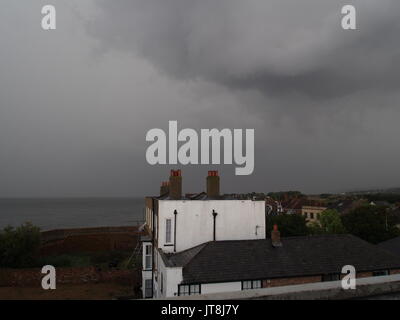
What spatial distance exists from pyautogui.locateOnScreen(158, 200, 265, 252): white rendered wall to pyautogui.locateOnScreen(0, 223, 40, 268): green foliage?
24.3 m

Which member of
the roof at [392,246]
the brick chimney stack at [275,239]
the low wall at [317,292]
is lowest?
the roof at [392,246]

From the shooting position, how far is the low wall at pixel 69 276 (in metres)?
31.4

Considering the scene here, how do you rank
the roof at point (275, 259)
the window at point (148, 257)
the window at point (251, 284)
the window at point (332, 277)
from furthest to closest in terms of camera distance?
the window at point (148, 257), the window at point (332, 277), the roof at point (275, 259), the window at point (251, 284)

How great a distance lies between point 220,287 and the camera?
16.7 metres

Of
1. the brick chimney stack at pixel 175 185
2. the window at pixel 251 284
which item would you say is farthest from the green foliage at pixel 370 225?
the brick chimney stack at pixel 175 185

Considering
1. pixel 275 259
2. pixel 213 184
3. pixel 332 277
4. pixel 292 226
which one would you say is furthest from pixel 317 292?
pixel 292 226

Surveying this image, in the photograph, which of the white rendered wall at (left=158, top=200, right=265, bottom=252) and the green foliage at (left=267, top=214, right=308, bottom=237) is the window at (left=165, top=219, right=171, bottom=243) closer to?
the white rendered wall at (left=158, top=200, right=265, bottom=252)

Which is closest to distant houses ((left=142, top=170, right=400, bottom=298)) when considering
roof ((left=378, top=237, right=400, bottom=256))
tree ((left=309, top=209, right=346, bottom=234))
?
roof ((left=378, top=237, right=400, bottom=256))

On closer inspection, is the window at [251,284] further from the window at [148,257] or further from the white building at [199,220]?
the window at [148,257]

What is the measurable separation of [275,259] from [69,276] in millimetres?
22517

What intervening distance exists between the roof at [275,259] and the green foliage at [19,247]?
24.9m

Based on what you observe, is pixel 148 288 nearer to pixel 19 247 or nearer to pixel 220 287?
pixel 220 287
